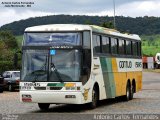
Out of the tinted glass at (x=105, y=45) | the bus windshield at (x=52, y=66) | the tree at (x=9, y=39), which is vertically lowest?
the tree at (x=9, y=39)

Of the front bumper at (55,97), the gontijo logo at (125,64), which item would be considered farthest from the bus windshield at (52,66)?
the gontijo logo at (125,64)

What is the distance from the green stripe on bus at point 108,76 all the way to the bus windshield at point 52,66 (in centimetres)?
263

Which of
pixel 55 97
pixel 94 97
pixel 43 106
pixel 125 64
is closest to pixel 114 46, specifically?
pixel 125 64

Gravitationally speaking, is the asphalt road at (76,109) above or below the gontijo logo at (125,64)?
below

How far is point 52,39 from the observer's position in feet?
64.7

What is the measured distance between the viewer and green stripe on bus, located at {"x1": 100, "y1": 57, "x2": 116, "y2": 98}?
869 inches

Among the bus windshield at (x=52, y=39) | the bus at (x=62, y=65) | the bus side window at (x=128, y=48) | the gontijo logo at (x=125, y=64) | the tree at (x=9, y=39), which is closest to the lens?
the bus at (x=62, y=65)

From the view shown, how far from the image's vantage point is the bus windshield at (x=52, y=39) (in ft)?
64.1

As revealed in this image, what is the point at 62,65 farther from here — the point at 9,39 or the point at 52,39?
the point at 9,39

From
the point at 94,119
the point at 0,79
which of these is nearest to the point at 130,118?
the point at 94,119

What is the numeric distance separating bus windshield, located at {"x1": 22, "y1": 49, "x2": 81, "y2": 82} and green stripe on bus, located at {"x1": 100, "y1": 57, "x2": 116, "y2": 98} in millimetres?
2628

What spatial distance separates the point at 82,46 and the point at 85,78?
45.5 inches

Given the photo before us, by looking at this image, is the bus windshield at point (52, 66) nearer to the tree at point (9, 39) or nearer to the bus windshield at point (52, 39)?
the bus windshield at point (52, 39)

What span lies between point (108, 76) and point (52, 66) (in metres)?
4.12
